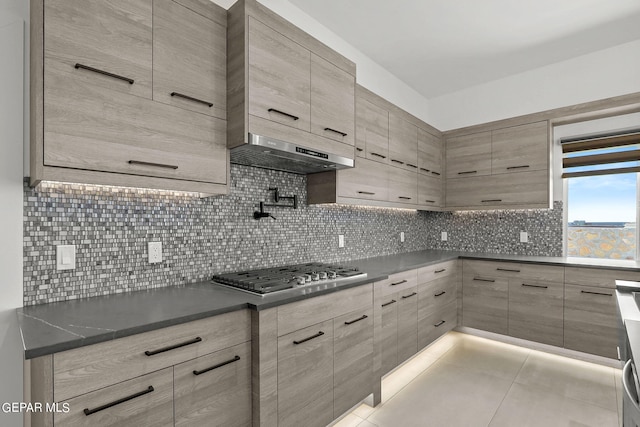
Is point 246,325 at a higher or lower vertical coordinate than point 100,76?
lower

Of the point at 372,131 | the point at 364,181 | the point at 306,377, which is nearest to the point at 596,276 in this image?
the point at 364,181

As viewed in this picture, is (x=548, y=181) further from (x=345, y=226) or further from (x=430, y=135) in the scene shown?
(x=345, y=226)

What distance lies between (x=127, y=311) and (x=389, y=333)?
1.85m

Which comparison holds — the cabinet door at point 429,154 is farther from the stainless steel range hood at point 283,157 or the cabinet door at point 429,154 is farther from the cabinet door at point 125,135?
the cabinet door at point 125,135

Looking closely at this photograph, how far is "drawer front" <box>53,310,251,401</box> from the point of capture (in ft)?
3.31

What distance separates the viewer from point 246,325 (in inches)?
59.2

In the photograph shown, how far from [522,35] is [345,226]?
7.71ft

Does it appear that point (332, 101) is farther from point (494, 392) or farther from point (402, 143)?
point (494, 392)

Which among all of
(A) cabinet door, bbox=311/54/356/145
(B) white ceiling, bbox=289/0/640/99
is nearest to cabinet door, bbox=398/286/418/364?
(A) cabinet door, bbox=311/54/356/145

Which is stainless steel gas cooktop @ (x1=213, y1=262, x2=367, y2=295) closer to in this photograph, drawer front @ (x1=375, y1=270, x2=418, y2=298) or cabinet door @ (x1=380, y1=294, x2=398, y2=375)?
drawer front @ (x1=375, y1=270, x2=418, y2=298)

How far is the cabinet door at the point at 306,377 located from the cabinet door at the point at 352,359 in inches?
2.2

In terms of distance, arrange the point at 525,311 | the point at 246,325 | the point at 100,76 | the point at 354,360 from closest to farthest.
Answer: the point at 100,76, the point at 246,325, the point at 354,360, the point at 525,311

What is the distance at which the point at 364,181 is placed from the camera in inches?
107

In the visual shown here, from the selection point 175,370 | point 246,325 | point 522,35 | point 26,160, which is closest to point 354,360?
point 246,325
